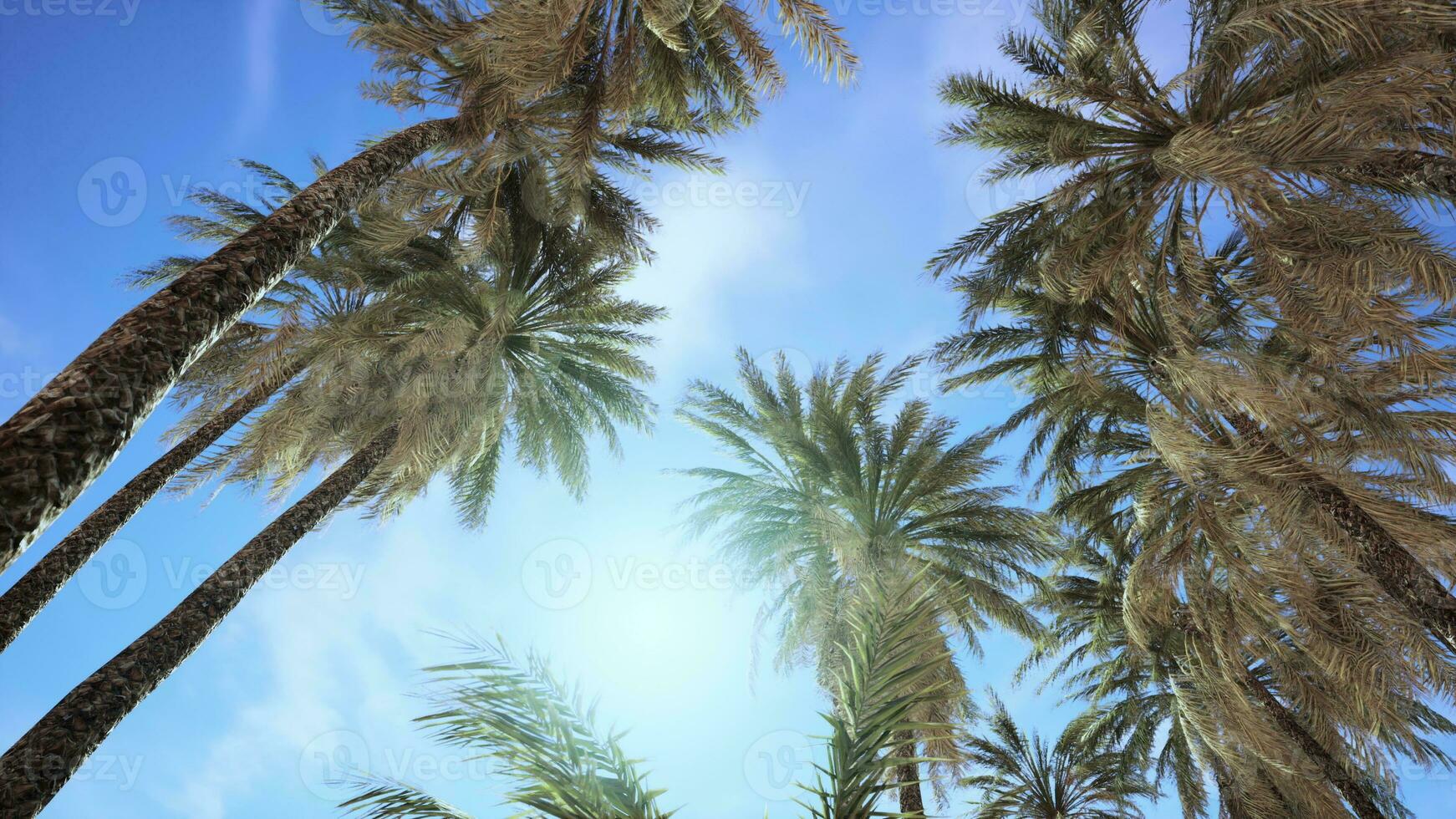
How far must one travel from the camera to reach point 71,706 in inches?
191

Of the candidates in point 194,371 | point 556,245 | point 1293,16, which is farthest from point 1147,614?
point 194,371

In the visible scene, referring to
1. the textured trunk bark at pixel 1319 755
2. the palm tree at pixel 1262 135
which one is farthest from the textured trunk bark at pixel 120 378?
the textured trunk bark at pixel 1319 755

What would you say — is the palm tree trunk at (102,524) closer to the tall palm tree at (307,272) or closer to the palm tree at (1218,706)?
the tall palm tree at (307,272)

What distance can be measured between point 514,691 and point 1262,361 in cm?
803

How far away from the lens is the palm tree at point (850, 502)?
455 inches

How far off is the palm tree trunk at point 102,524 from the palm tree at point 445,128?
449cm

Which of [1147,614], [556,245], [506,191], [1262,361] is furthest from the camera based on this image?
[556,245]

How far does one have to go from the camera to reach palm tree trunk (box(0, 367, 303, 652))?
6250 mm

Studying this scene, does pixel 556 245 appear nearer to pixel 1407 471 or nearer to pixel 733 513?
pixel 733 513

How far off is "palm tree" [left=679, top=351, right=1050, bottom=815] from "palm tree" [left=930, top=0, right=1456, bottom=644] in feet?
11.5

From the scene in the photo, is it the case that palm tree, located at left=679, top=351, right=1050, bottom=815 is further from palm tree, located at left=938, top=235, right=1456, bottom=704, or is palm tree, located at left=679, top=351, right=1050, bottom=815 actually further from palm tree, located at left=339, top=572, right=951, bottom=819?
palm tree, located at left=339, top=572, right=951, bottom=819

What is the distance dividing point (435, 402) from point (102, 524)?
3831 mm

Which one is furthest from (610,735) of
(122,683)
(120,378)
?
(122,683)

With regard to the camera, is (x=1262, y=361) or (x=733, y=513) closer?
(x=1262, y=361)
